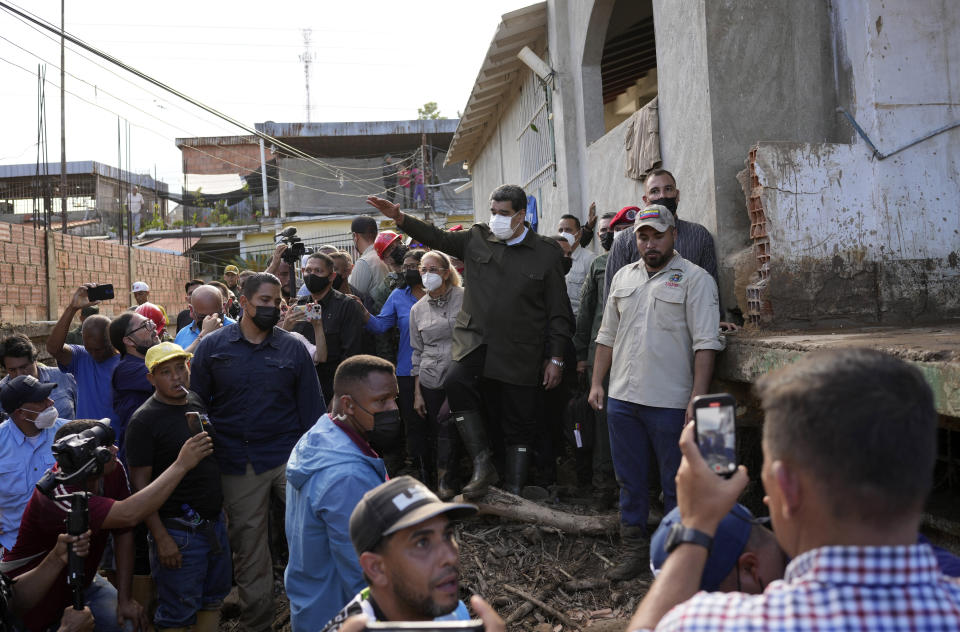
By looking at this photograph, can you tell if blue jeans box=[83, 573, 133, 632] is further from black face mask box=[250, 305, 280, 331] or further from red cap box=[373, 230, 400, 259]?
red cap box=[373, 230, 400, 259]

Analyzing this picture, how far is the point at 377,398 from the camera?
10.5 ft

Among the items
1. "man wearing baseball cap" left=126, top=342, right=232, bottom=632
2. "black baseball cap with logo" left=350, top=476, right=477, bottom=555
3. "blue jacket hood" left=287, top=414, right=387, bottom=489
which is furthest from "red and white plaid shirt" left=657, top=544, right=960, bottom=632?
"man wearing baseball cap" left=126, top=342, right=232, bottom=632

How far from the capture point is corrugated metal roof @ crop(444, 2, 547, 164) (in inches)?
377

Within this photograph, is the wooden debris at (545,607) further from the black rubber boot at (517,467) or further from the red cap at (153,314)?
the red cap at (153,314)

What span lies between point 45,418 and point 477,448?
9.17 ft

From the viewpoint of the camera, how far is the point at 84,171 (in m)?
25.9

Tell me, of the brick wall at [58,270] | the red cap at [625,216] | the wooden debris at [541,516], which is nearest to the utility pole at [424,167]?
the brick wall at [58,270]

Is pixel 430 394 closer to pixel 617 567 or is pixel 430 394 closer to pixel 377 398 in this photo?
pixel 617 567

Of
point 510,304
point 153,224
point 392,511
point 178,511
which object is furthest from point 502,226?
point 153,224

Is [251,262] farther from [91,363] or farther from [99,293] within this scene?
[91,363]

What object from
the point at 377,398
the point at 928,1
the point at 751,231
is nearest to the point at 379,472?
the point at 377,398

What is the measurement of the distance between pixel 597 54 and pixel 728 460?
7.74 meters

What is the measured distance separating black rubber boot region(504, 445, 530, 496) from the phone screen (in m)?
4.13

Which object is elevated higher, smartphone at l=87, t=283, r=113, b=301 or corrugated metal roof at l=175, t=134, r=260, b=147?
corrugated metal roof at l=175, t=134, r=260, b=147
